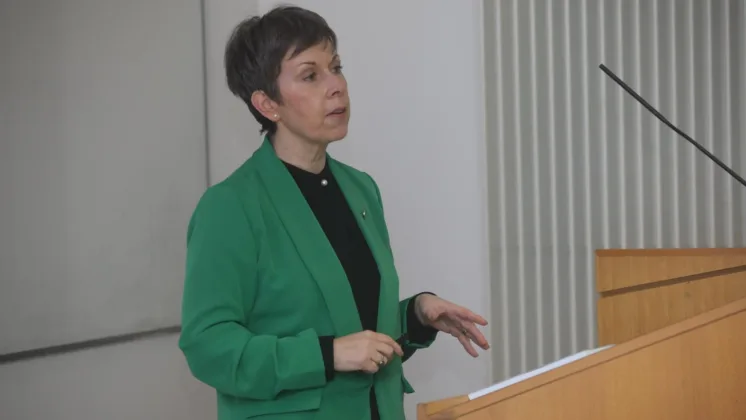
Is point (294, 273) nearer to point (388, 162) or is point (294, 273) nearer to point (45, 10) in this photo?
point (45, 10)

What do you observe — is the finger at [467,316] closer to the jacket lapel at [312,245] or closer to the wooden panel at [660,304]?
the jacket lapel at [312,245]

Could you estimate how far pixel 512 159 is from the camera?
2820 mm

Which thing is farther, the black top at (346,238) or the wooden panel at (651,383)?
the black top at (346,238)

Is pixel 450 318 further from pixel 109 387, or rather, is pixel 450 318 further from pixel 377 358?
pixel 109 387

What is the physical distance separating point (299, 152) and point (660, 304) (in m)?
0.84

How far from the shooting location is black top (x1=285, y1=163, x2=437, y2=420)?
1362mm

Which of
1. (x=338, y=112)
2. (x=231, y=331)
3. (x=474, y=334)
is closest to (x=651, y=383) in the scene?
(x=474, y=334)

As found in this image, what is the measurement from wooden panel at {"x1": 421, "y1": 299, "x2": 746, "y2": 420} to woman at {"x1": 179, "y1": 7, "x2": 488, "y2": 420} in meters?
0.30

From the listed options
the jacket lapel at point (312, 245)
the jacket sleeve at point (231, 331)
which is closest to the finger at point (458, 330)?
the jacket lapel at point (312, 245)

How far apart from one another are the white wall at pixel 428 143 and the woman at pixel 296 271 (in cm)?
120

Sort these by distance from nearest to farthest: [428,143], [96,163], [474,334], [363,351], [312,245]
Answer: [363,351] → [312,245] → [474,334] → [96,163] → [428,143]

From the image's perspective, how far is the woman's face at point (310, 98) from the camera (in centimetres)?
138

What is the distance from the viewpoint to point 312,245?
131 centimetres

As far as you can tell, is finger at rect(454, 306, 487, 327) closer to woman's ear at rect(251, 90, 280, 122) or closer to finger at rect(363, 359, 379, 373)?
finger at rect(363, 359, 379, 373)
